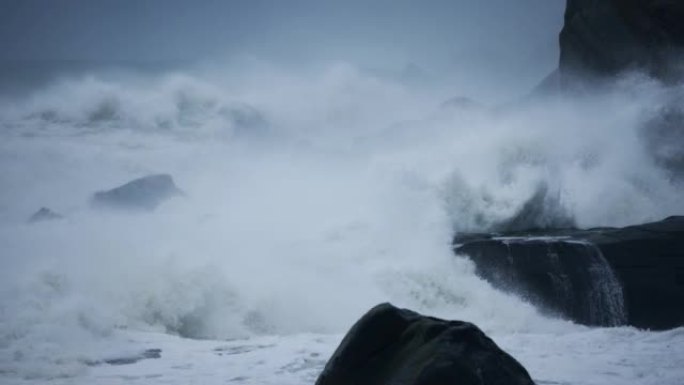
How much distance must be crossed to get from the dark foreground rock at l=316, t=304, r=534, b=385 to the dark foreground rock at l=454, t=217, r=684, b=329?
263 inches

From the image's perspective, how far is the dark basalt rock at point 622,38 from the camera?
19.2m

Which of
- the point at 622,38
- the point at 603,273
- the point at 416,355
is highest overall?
the point at 622,38

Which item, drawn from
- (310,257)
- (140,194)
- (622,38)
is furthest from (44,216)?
(622,38)

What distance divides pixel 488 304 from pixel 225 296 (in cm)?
551

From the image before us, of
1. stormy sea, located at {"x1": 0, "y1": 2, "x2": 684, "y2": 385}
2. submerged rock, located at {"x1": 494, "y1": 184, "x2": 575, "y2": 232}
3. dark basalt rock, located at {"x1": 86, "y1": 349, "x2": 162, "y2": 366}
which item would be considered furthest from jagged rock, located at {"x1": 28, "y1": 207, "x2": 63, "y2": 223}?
submerged rock, located at {"x1": 494, "y1": 184, "x2": 575, "y2": 232}

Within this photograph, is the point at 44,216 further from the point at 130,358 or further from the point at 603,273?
the point at 603,273

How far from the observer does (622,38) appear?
71.3ft

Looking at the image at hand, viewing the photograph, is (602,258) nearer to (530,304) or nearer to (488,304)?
(530,304)

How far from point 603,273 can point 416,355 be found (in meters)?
7.55

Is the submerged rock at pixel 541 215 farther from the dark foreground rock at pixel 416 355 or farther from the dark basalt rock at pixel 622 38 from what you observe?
the dark foreground rock at pixel 416 355

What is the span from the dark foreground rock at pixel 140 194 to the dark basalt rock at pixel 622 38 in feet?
66.7

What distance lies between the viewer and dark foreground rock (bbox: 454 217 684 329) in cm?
1011

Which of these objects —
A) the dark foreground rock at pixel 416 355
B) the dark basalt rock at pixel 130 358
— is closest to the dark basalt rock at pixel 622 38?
the dark foreground rock at pixel 416 355

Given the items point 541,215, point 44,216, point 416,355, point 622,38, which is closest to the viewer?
point 416,355
